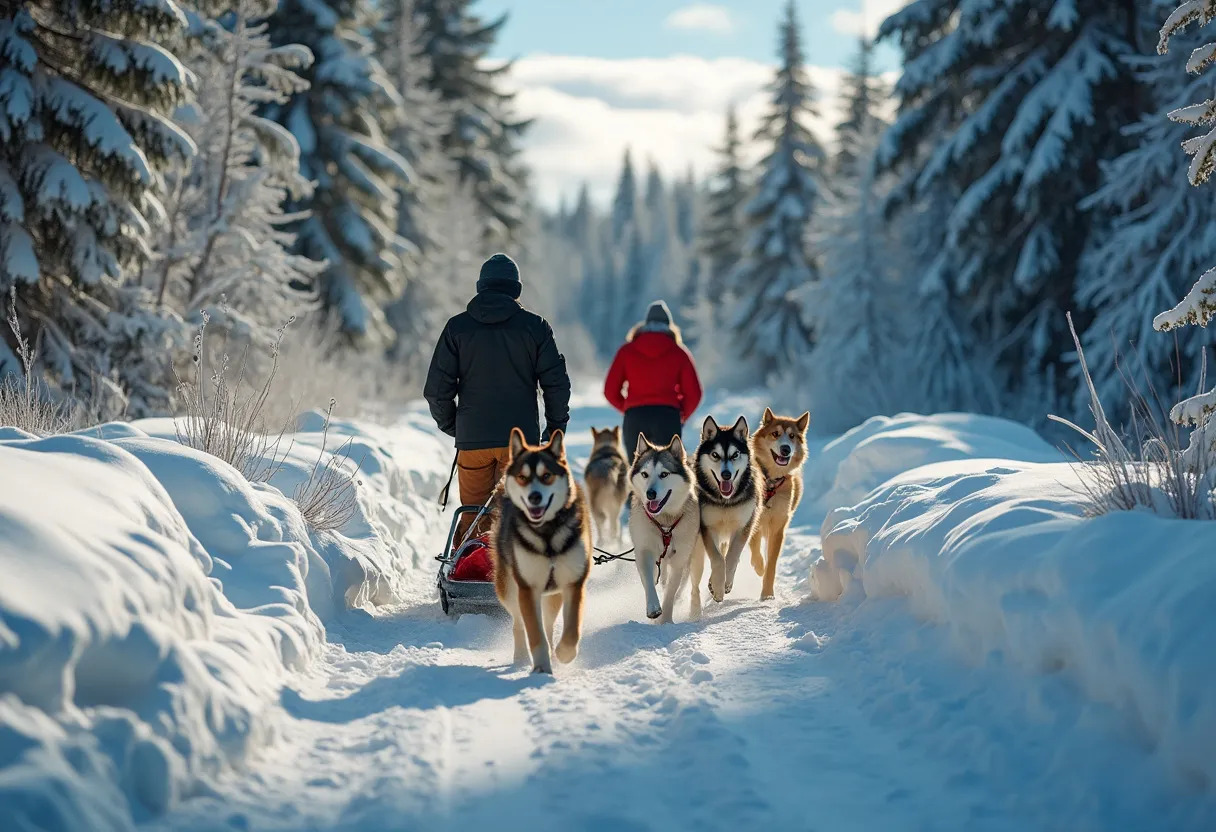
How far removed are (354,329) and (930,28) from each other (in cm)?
1299

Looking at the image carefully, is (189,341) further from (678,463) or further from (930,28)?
(930,28)

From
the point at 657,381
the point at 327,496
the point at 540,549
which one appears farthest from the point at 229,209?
the point at 540,549

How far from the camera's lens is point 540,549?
532cm

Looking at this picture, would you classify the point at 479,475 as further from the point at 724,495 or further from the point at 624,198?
the point at 624,198

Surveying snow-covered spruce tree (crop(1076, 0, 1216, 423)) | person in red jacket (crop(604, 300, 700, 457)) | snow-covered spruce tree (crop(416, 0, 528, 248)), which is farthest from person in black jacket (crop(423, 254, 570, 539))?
snow-covered spruce tree (crop(416, 0, 528, 248))

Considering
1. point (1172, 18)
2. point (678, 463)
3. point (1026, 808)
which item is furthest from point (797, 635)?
point (1172, 18)

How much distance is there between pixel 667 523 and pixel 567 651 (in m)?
1.57

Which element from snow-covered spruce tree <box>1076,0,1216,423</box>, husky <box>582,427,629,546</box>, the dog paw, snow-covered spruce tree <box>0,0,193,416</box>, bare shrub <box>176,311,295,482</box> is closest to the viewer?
the dog paw

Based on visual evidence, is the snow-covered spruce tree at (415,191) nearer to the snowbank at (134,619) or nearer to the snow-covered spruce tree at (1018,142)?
the snow-covered spruce tree at (1018,142)

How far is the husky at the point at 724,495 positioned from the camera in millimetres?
6871

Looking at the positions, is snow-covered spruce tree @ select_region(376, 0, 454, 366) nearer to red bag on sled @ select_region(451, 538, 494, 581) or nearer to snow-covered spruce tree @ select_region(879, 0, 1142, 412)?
snow-covered spruce tree @ select_region(879, 0, 1142, 412)

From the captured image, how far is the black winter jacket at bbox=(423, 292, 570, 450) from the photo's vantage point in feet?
22.3

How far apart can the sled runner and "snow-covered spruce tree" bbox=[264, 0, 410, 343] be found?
1262 cm

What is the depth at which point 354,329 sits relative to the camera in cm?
1916
